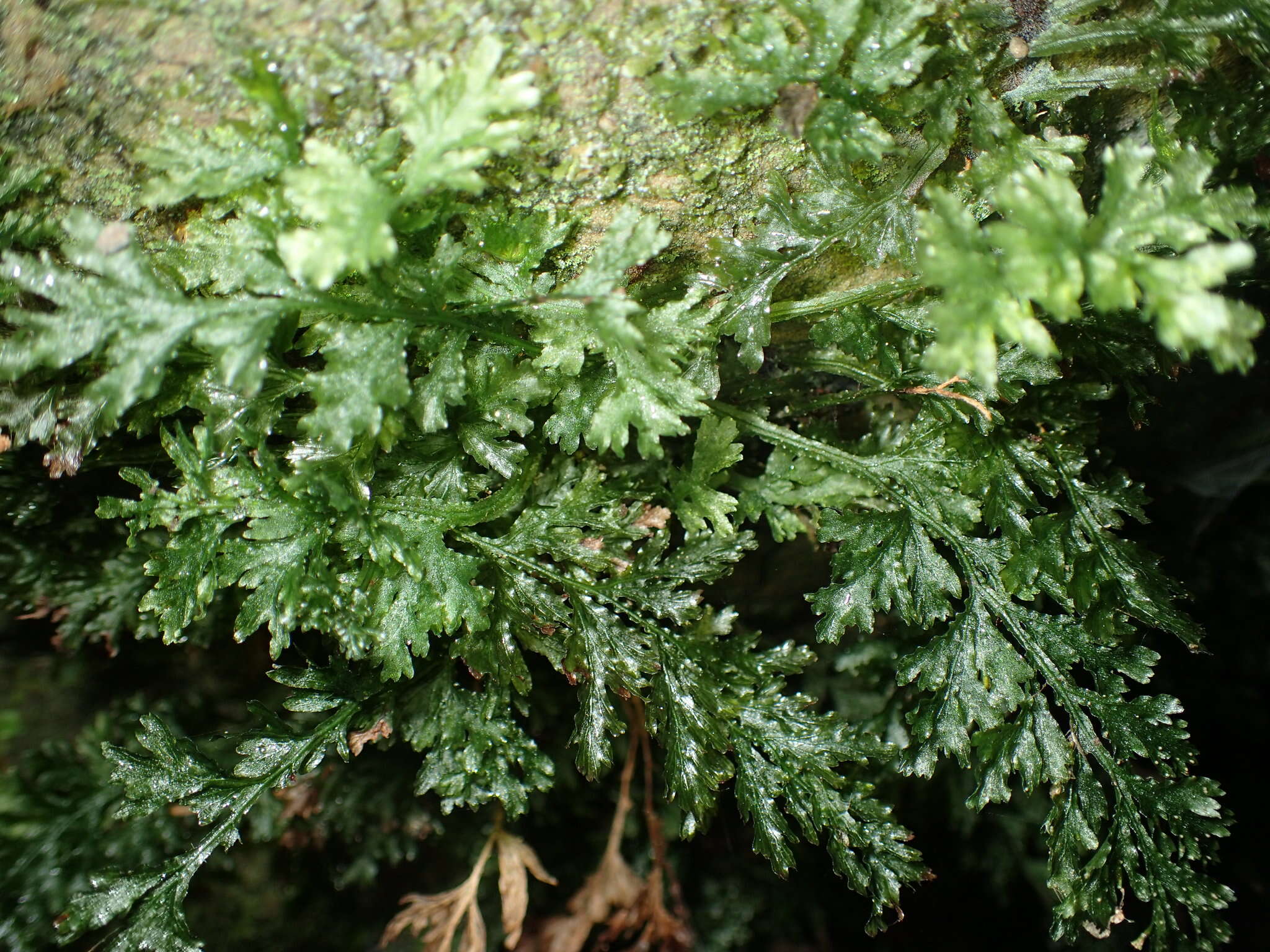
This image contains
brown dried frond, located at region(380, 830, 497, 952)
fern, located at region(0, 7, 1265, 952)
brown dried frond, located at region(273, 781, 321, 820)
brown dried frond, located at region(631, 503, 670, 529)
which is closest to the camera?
fern, located at region(0, 7, 1265, 952)

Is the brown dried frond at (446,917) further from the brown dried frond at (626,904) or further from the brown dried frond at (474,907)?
the brown dried frond at (626,904)

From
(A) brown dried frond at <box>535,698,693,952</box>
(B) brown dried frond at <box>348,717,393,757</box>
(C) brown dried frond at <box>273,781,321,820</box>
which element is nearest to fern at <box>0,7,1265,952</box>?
(B) brown dried frond at <box>348,717,393,757</box>

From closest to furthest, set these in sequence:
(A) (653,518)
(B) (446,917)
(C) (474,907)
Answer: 1. (A) (653,518)
2. (C) (474,907)
3. (B) (446,917)

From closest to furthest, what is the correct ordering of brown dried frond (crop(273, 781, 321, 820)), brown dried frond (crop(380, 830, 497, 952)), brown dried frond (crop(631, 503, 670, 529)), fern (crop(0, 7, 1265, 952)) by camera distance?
fern (crop(0, 7, 1265, 952)), brown dried frond (crop(631, 503, 670, 529)), brown dried frond (crop(380, 830, 497, 952)), brown dried frond (crop(273, 781, 321, 820))

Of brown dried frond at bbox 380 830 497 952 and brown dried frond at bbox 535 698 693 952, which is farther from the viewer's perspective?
brown dried frond at bbox 535 698 693 952

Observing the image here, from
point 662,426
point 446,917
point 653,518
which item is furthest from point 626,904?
point 662,426

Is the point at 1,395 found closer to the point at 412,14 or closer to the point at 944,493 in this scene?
the point at 412,14

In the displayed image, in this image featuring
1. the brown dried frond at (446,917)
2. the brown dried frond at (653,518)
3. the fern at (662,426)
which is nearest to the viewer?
the fern at (662,426)

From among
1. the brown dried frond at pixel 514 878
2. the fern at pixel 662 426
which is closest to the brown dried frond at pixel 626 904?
the brown dried frond at pixel 514 878

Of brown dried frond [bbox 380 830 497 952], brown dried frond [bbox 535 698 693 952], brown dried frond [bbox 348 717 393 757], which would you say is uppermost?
brown dried frond [bbox 348 717 393 757]

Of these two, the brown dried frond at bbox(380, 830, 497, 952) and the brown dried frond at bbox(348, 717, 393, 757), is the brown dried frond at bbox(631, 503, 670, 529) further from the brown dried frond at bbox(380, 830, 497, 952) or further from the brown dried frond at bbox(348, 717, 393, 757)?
the brown dried frond at bbox(380, 830, 497, 952)

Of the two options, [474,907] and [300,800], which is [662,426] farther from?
[300,800]

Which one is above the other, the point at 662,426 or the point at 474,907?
the point at 662,426
